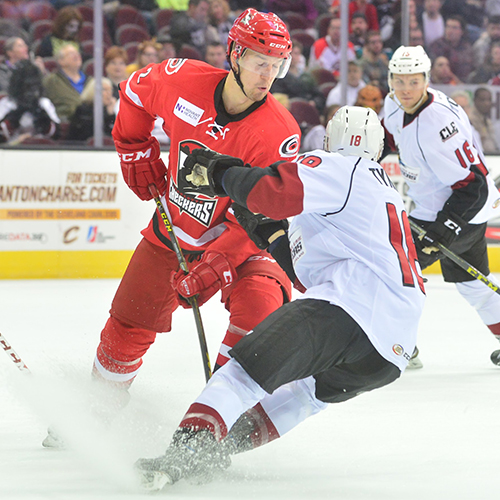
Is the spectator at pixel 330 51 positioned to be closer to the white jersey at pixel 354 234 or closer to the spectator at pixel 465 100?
the spectator at pixel 465 100

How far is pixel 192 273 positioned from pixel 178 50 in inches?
176

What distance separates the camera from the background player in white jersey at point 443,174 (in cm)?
340

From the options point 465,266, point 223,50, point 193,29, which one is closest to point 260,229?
point 465,266

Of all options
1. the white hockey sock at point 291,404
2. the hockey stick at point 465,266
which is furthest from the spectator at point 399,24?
the white hockey sock at point 291,404

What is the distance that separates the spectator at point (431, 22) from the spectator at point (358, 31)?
1.65 feet

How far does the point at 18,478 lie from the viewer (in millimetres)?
1900

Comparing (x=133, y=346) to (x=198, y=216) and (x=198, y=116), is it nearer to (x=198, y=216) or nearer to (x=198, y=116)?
(x=198, y=216)

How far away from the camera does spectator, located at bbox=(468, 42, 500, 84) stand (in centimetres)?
643

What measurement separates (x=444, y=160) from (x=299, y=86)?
332cm

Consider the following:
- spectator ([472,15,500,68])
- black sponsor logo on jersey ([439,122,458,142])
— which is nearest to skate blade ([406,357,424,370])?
black sponsor logo on jersey ([439,122,458,142])

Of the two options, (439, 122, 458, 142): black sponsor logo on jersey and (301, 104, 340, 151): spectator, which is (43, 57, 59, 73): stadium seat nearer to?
(301, 104, 340, 151): spectator

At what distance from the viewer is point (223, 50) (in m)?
6.20

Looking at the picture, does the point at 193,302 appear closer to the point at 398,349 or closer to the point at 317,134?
the point at 398,349

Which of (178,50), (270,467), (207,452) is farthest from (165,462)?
(178,50)
